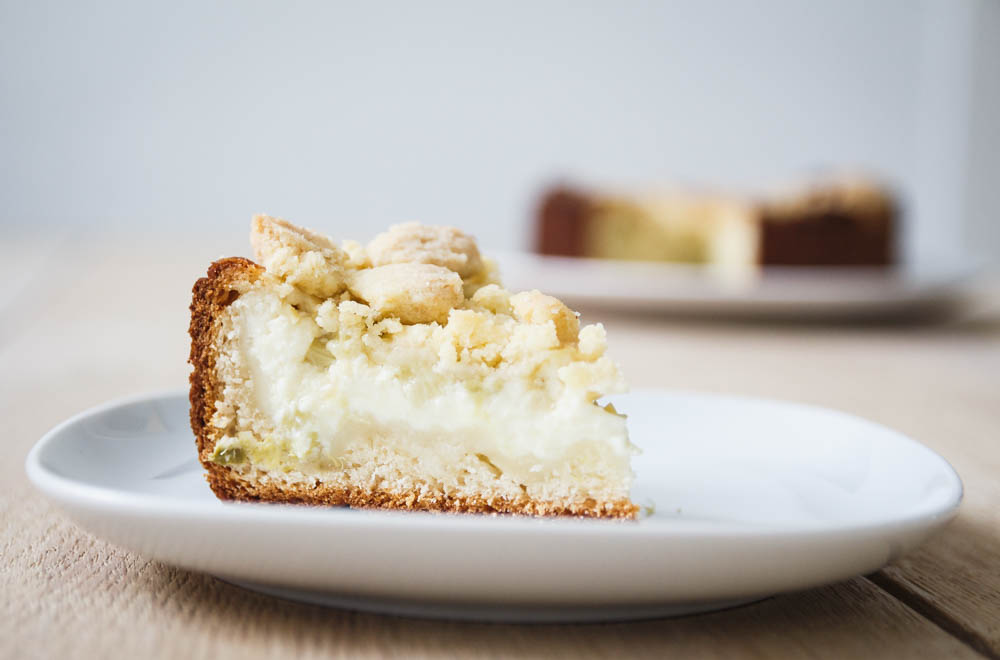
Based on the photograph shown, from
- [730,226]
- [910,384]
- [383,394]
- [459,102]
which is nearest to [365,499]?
[383,394]

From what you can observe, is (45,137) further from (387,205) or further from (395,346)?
(395,346)

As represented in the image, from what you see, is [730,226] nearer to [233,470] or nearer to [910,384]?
[910,384]

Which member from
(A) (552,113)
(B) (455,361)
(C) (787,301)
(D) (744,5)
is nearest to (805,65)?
(D) (744,5)

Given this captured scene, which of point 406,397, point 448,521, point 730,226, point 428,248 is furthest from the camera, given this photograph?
point 730,226

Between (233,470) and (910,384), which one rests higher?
(233,470)

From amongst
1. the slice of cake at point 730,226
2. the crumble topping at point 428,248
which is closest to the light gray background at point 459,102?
the slice of cake at point 730,226

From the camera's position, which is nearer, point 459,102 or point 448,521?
point 448,521

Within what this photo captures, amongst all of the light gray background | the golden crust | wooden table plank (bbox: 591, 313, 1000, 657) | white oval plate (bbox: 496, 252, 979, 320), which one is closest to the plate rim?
wooden table plank (bbox: 591, 313, 1000, 657)
